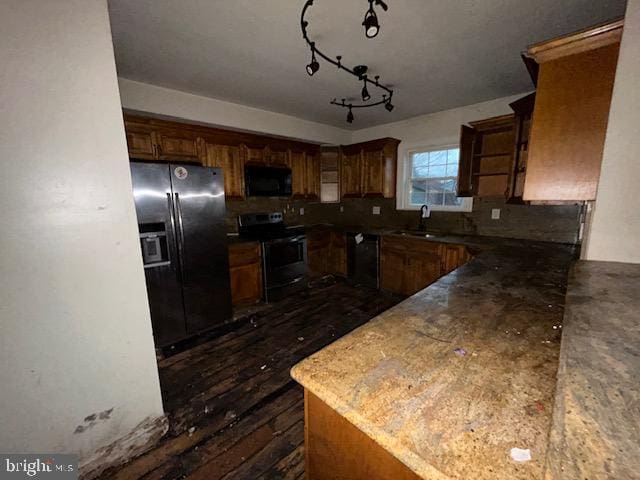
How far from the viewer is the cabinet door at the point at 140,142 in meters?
2.56

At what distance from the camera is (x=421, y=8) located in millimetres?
1562

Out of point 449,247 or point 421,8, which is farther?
point 449,247

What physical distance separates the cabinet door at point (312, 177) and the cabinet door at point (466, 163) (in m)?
2.13

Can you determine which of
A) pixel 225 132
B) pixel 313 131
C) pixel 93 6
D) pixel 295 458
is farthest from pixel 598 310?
pixel 313 131

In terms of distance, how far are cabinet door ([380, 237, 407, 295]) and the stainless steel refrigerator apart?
202 centimetres

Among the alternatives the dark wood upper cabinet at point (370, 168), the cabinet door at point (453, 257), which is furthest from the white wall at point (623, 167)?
the dark wood upper cabinet at point (370, 168)

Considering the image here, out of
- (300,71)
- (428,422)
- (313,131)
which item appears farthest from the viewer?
(313,131)

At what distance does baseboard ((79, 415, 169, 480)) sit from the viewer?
132cm

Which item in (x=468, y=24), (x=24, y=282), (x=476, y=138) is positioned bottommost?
(x=24, y=282)

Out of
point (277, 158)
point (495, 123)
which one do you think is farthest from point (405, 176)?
point (277, 158)

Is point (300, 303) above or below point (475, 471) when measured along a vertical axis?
below

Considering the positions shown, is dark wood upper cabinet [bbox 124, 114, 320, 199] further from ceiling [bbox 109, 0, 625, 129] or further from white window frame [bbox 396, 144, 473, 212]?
white window frame [bbox 396, 144, 473, 212]

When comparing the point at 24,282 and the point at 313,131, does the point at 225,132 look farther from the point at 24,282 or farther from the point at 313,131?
the point at 24,282

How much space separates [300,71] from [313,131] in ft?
5.52
